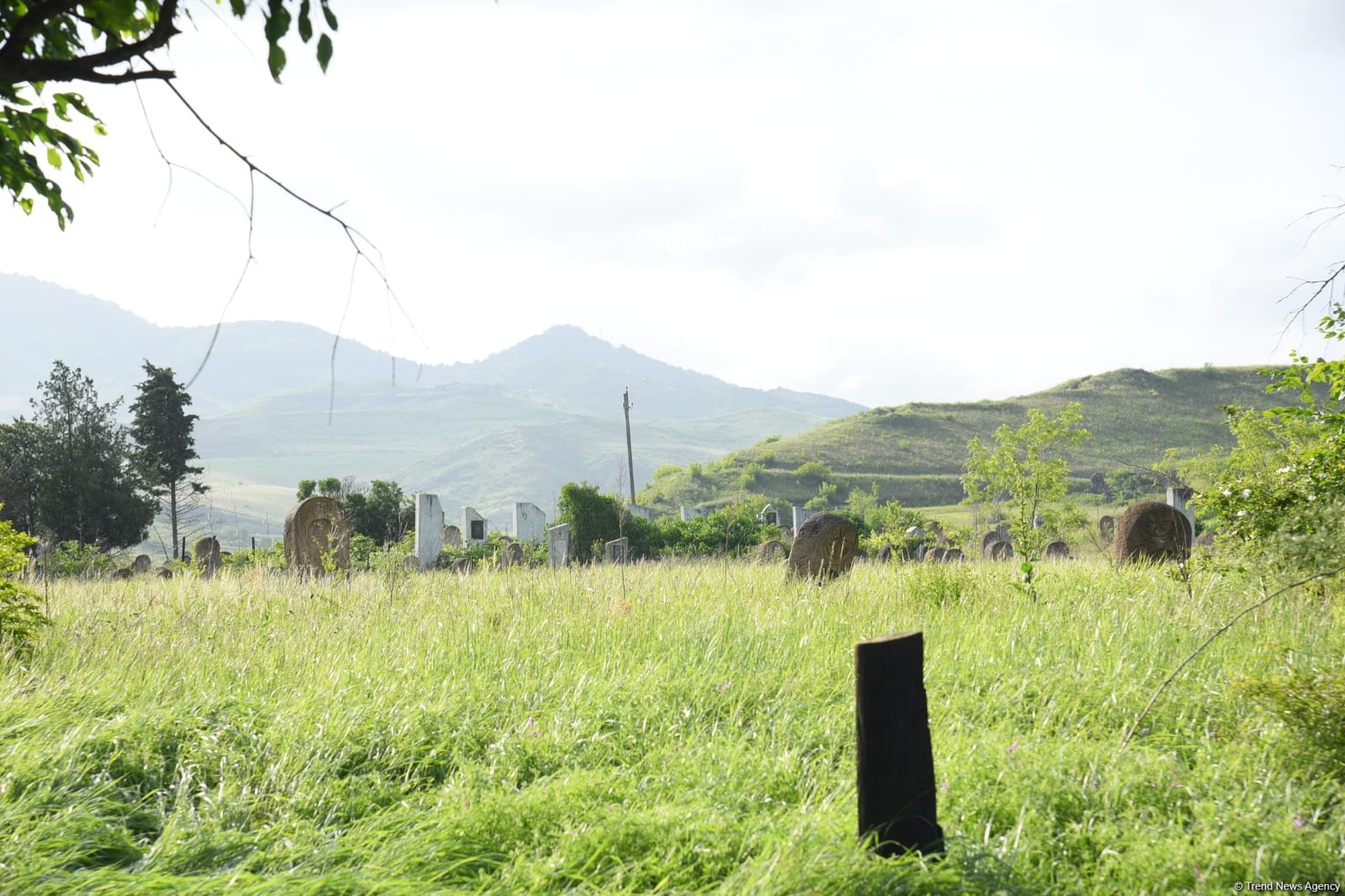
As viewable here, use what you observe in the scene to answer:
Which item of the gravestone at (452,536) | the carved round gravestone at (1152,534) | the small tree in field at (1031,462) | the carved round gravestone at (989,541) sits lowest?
the carved round gravestone at (989,541)

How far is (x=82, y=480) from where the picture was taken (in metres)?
24.6

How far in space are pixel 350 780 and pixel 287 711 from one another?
2.69 feet

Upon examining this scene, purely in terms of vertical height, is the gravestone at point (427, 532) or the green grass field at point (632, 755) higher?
the gravestone at point (427, 532)

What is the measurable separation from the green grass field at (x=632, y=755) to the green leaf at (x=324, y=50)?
256cm

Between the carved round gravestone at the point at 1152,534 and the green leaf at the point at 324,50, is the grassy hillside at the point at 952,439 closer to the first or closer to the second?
the carved round gravestone at the point at 1152,534

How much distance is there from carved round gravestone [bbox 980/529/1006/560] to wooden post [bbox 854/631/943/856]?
56.8ft

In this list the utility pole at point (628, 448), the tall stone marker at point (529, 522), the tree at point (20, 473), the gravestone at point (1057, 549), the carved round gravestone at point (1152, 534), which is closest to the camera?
the carved round gravestone at point (1152, 534)

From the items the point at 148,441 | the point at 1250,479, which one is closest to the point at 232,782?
the point at 1250,479

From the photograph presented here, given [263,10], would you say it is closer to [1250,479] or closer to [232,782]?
[232,782]

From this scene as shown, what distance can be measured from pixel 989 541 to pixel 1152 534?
1175 cm

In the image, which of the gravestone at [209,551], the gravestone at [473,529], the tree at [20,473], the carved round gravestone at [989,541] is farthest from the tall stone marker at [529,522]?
the tree at [20,473]

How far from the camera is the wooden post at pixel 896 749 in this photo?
2.98 m

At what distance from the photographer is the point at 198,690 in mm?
4848

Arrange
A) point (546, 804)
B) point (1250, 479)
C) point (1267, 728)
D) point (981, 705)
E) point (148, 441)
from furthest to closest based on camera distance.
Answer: point (148, 441), point (1250, 479), point (981, 705), point (1267, 728), point (546, 804)
